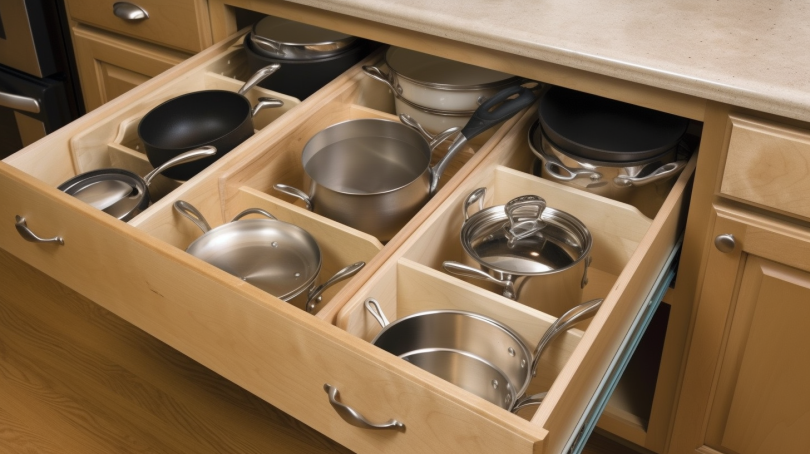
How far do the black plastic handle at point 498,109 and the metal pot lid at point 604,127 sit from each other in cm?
4

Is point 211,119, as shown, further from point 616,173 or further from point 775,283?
point 775,283

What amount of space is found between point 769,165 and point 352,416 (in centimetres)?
62

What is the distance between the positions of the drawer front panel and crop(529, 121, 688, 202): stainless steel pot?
1.71 feet

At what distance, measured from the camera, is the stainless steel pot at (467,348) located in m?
0.97

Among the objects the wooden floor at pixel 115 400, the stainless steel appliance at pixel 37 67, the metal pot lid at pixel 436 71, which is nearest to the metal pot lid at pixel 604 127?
the metal pot lid at pixel 436 71

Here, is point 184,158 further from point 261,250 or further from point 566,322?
point 566,322

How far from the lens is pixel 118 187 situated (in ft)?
4.01

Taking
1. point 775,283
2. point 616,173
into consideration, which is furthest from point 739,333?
point 616,173

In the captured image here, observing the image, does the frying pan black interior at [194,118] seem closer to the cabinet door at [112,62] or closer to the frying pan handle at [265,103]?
the frying pan handle at [265,103]

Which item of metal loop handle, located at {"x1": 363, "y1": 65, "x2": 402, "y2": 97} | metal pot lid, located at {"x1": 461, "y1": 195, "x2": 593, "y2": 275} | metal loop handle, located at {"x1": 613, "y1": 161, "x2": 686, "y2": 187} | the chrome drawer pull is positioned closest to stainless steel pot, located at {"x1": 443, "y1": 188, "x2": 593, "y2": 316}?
metal pot lid, located at {"x1": 461, "y1": 195, "x2": 593, "y2": 275}

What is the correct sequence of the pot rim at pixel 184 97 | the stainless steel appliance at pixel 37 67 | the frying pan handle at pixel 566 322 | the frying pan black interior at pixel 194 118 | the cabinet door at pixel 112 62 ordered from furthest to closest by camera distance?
the stainless steel appliance at pixel 37 67 → the cabinet door at pixel 112 62 → the frying pan black interior at pixel 194 118 → the pot rim at pixel 184 97 → the frying pan handle at pixel 566 322

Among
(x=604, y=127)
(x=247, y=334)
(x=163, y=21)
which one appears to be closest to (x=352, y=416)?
(x=247, y=334)

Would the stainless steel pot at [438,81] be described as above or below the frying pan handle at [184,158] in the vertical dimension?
above

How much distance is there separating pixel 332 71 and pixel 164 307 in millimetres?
631
